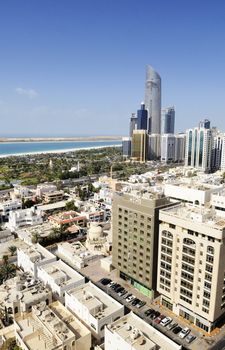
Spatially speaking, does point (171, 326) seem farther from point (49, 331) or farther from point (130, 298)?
point (49, 331)

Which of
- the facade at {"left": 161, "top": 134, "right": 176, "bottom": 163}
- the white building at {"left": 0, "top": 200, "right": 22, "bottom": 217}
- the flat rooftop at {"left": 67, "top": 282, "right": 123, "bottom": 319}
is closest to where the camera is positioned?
the flat rooftop at {"left": 67, "top": 282, "right": 123, "bottom": 319}

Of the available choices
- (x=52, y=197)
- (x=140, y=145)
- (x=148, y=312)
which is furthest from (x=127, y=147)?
(x=148, y=312)

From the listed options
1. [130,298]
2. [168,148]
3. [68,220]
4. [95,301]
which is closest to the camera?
[95,301]

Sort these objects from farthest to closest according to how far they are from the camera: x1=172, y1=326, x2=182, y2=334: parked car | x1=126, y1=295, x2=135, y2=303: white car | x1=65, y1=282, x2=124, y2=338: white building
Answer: x1=126, y1=295, x2=135, y2=303: white car
x1=172, y1=326, x2=182, y2=334: parked car
x1=65, y1=282, x2=124, y2=338: white building

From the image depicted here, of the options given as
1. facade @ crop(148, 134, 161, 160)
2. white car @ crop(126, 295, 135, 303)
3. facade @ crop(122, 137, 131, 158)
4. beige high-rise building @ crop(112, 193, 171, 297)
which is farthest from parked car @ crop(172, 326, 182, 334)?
facade @ crop(122, 137, 131, 158)

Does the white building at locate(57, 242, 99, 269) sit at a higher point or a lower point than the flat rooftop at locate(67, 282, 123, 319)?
lower

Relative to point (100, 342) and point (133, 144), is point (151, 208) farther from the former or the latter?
point (133, 144)

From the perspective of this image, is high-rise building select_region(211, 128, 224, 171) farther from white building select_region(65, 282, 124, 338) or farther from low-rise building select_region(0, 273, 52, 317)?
low-rise building select_region(0, 273, 52, 317)

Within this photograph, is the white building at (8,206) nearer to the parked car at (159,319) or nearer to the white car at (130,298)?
the white car at (130,298)
